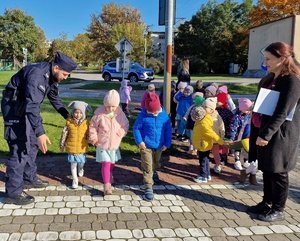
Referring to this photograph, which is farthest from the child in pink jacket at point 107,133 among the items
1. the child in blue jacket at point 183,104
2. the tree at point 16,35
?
the tree at point 16,35

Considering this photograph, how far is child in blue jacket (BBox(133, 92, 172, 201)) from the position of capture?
14.3ft

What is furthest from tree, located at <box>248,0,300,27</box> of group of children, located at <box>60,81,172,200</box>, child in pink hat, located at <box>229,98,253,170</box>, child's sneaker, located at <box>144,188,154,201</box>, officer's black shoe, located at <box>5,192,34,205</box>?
officer's black shoe, located at <box>5,192,34,205</box>

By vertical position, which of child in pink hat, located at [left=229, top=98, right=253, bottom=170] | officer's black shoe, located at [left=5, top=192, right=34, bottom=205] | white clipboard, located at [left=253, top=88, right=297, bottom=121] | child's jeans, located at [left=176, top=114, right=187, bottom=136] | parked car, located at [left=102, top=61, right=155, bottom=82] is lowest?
officer's black shoe, located at [left=5, top=192, right=34, bottom=205]

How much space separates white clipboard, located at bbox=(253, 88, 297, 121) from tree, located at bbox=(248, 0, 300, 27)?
36909 mm

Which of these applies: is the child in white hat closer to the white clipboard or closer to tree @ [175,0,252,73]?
the white clipboard

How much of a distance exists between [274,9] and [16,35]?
1721 inches

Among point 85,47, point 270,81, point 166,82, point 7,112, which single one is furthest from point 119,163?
point 85,47

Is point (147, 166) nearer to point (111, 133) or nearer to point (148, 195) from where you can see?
point (148, 195)

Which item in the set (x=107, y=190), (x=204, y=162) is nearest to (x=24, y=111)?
(x=107, y=190)

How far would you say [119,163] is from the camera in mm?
5758

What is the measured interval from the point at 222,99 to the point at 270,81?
7.82 ft

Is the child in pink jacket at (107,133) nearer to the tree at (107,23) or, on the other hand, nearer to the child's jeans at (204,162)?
the child's jeans at (204,162)

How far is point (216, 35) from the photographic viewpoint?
4859 centimetres

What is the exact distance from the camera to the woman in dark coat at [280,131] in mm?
3361
